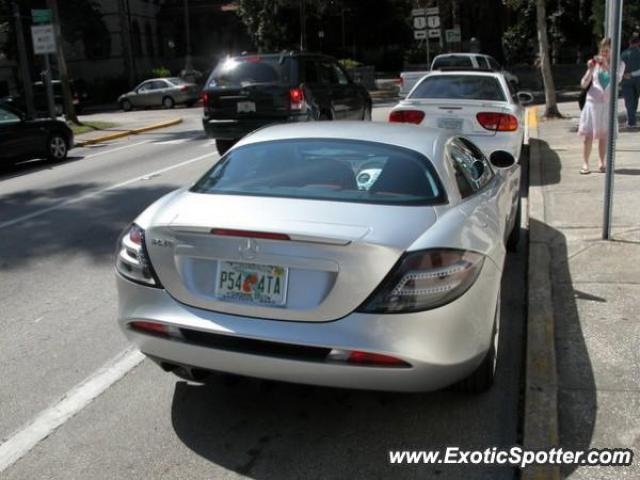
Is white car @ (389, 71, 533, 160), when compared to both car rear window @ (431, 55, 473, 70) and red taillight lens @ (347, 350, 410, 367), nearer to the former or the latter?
red taillight lens @ (347, 350, 410, 367)

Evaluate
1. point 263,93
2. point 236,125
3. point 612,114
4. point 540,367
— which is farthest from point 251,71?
point 540,367

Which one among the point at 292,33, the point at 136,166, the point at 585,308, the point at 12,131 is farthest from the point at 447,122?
the point at 292,33

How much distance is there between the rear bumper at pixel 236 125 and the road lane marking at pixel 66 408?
8328mm

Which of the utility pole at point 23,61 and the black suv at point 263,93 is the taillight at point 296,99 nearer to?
the black suv at point 263,93

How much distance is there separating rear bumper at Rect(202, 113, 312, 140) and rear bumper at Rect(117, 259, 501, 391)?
9307mm

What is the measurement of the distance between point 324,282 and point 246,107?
9.95m

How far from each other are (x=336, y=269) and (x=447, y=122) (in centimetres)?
671

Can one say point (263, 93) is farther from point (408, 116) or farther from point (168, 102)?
point (168, 102)

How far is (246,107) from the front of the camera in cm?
1277

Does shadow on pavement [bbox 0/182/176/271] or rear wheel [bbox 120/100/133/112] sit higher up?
rear wheel [bbox 120/100/133/112]

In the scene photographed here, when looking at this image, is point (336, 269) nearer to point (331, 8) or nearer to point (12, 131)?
point (12, 131)

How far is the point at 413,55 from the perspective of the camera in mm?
44438

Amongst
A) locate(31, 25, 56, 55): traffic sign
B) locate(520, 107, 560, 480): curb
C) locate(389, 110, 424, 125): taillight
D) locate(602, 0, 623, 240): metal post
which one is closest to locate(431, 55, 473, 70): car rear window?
locate(31, 25, 56, 55): traffic sign

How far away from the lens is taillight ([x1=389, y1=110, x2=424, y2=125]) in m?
9.69
